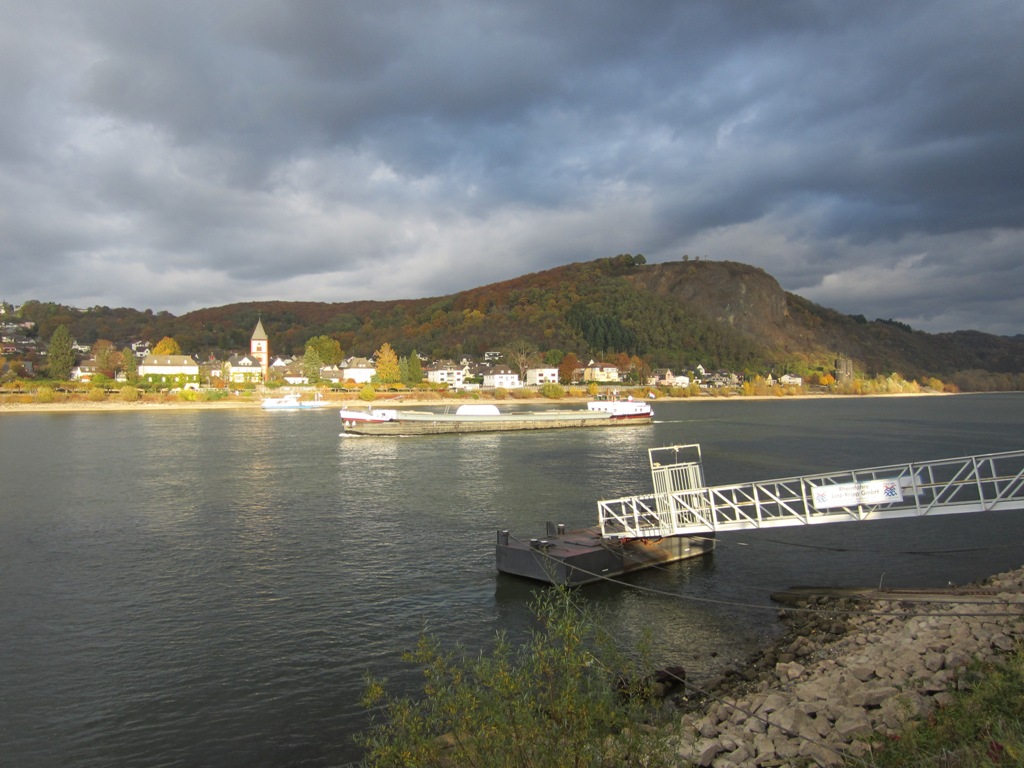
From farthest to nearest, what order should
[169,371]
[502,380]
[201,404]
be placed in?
[502,380], [169,371], [201,404]

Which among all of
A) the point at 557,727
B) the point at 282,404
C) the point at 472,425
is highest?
the point at 282,404

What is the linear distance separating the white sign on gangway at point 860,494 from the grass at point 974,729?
842 centimetres

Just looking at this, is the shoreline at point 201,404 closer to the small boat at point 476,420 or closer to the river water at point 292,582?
the small boat at point 476,420

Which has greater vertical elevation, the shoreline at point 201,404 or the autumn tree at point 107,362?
the autumn tree at point 107,362

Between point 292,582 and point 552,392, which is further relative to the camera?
point 552,392

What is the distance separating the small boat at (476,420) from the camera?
83.2 metres

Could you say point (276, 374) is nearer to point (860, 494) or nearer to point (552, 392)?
point (552, 392)

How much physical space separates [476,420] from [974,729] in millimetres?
79844

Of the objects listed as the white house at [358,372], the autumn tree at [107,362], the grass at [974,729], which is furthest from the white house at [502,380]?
the grass at [974,729]

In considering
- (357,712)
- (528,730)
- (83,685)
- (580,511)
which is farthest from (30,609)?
(580,511)

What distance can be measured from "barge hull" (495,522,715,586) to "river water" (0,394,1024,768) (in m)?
0.61

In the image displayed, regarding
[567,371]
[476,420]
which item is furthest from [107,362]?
[476,420]

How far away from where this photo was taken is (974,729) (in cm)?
1021

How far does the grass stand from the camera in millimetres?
8680
